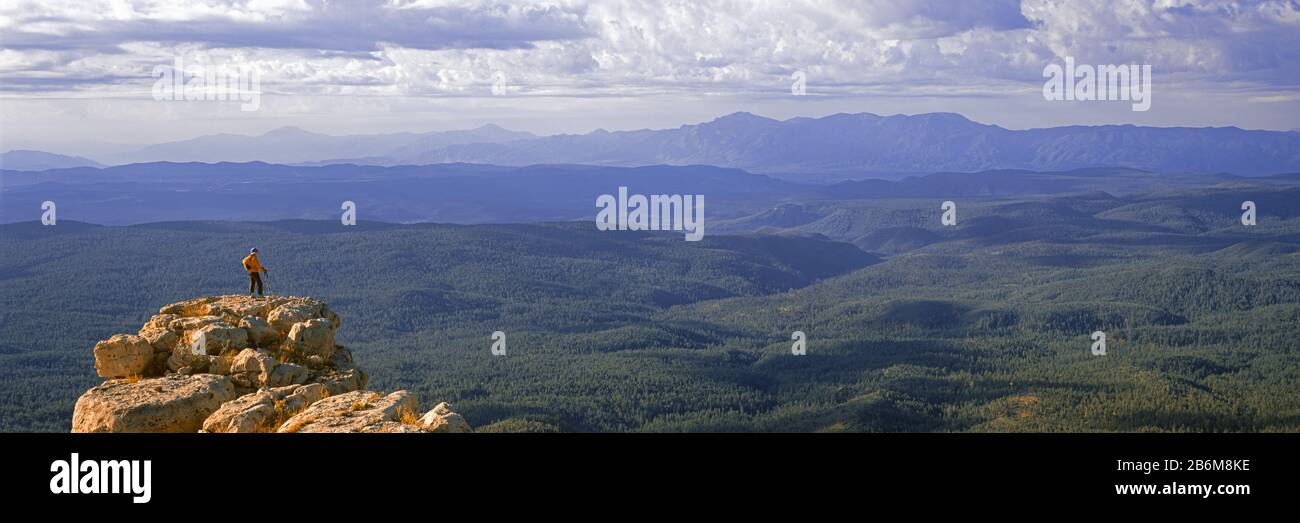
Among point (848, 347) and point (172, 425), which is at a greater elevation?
point (172, 425)

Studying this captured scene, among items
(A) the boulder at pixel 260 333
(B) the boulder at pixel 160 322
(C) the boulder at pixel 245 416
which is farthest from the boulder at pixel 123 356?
(C) the boulder at pixel 245 416

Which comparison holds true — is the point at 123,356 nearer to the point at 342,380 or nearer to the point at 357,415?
the point at 342,380

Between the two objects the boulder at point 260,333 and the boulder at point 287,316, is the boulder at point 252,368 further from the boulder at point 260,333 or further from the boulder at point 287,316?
A: the boulder at point 287,316

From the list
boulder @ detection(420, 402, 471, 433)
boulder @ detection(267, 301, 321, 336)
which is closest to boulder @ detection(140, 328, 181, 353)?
boulder @ detection(267, 301, 321, 336)

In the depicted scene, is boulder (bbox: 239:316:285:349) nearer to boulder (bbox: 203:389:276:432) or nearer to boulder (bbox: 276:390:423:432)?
boulder (bbox: 203:389:276:432)

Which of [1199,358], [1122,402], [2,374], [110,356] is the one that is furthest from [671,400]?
[110,356]
